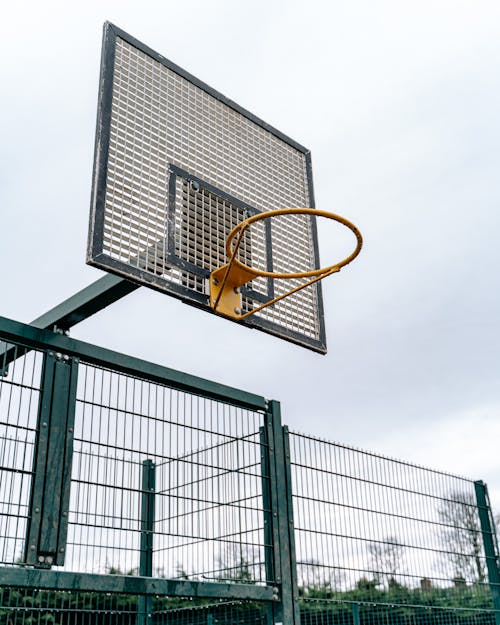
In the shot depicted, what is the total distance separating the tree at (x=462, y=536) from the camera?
593 cm

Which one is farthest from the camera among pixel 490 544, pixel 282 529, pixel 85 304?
pixel 490 544

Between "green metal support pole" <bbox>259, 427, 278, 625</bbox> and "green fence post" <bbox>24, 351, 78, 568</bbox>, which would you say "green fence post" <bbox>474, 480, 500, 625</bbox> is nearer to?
"green metal support pole" <bbox>259, 427, 278, 625</bbox>

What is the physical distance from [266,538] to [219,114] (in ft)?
9.53

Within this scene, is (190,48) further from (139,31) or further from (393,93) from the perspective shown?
(393,93)

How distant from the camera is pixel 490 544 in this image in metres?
6.37

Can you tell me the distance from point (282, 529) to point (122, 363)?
152 centimetres

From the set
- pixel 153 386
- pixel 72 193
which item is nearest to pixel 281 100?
pixel 72 193

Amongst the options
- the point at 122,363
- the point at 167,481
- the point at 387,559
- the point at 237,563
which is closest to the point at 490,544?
the point at 387,559

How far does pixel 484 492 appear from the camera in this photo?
21.8 feet

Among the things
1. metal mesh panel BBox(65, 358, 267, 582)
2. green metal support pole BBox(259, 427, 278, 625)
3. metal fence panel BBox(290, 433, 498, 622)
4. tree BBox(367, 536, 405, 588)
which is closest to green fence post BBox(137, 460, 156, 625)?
metal mesh panel BBox(65, 358, 267, 582)

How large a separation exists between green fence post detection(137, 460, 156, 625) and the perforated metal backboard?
1309mm

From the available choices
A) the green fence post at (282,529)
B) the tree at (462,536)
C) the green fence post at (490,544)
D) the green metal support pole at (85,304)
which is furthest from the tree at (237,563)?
the green fence post at (490,544)

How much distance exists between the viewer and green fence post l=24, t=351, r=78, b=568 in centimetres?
365

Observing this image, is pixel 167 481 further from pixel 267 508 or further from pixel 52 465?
pixel 52 465
